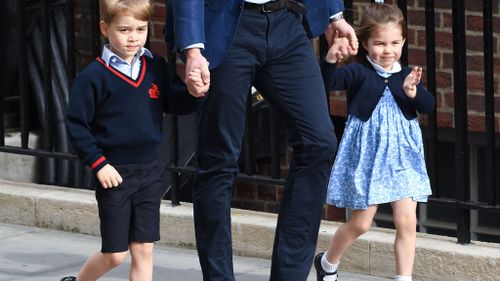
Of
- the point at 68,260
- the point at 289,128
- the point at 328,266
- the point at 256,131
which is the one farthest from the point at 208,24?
the point at 256,131

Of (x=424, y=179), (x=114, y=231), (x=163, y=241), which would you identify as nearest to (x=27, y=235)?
(x=163, y=241)

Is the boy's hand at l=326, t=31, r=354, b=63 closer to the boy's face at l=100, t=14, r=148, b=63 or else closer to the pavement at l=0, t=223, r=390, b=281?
the boy's face at l=100, t=14, r=148, b=63

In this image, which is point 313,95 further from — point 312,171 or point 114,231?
point 114,231

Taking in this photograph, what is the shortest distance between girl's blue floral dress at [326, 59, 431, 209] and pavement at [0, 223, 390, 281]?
531 millimetres

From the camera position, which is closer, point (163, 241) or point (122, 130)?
point (122, 130)

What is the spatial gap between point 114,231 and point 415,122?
1290 mm

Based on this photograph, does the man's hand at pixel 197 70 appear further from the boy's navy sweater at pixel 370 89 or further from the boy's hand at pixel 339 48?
the boy's navy sweater at pixel 370 89

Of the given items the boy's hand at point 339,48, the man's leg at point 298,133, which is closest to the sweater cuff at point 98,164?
the man's leg at point 298,133

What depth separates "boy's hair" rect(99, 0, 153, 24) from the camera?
519cm

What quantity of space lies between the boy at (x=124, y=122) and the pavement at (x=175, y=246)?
787mm

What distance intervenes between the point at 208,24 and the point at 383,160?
101 centimetres

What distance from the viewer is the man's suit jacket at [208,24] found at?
4895mm

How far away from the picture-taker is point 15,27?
8148mm

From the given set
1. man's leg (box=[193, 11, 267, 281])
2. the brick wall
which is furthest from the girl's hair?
the brick wall
